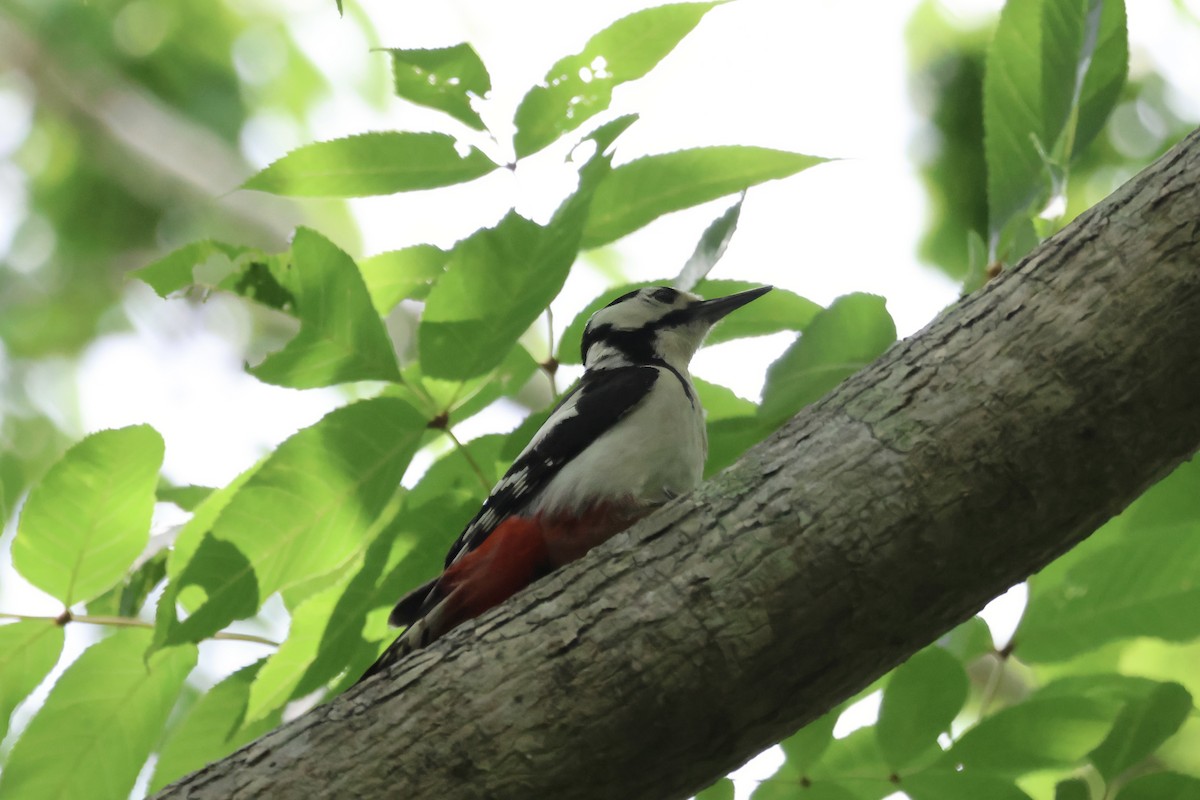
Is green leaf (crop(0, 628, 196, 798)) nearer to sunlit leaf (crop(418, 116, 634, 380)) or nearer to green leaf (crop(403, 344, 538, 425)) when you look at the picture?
green leaf (crop(403, 344, 538, 425))

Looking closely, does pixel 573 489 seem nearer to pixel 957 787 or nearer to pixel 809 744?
pixel 809 744

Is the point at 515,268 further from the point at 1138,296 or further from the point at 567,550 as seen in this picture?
the point at 1138,296

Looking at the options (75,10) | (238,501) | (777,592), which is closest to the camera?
(777,592)

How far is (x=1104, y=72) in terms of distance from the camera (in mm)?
3035

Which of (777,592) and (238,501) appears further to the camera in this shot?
(238,501)

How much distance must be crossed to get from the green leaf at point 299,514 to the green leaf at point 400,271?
0.58 meters

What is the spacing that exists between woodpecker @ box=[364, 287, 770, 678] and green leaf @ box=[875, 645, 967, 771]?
33.5 inches

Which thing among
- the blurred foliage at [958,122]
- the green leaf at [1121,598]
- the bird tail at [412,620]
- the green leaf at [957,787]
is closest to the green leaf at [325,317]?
the bird tail at [412,620]

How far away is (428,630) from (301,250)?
1044 mm

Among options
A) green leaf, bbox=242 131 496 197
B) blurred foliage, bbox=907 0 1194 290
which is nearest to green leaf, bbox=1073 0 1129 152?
green leaf, bbox=242 131 496 197

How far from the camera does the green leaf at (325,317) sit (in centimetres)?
292

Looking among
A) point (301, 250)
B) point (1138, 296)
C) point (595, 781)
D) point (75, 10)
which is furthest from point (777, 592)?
point (75, 10)

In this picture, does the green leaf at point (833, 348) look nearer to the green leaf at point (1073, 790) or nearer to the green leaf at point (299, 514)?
the green leaf at point (299, 514)

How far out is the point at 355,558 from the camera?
3166 mm
